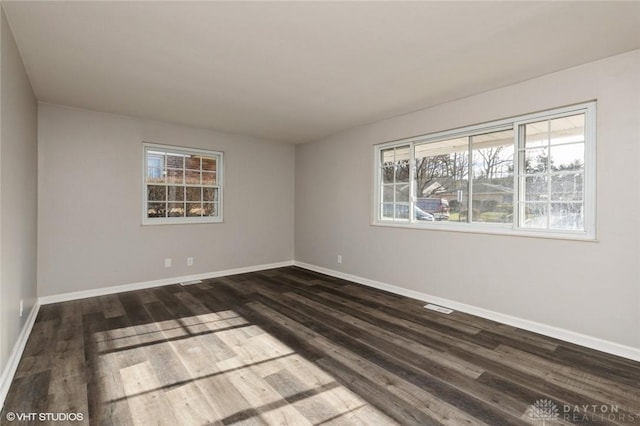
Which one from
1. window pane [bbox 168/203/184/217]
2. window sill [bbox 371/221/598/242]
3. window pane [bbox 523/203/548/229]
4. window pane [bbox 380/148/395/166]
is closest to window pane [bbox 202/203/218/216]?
window pane [bbox 168/203/184/217]

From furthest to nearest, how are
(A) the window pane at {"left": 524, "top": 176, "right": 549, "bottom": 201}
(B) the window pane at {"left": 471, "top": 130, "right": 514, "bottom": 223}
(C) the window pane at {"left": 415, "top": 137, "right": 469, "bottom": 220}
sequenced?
(C) the window pane at {"left": 415, "top": 137, "right": 469, "bottom": 220}, (B) the window pane at {"left": 471, "top": 130, "right": 514, "bottom": 223}, (A) the window pane at {"left": 524, "top": 176, "right": 549, "bottom": 201}

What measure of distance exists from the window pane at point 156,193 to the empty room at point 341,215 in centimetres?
4

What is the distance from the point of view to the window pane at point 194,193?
502 cm

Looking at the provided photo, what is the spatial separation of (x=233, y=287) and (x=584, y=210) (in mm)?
4209

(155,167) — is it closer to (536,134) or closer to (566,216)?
(536,134)

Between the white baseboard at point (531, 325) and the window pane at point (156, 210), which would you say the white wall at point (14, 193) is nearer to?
the window pane at point (156, 210)

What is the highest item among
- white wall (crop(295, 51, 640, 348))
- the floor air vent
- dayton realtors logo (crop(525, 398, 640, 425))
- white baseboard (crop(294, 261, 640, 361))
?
white wall (crop(295, 51, 640, 348))

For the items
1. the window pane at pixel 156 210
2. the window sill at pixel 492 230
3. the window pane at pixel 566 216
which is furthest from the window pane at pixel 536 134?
the window pane at pixel 156 210

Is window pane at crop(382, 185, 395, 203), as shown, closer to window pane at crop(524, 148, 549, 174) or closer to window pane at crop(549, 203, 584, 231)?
window pane at crop(524, 148, 549, 174)

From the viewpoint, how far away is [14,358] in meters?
2.32

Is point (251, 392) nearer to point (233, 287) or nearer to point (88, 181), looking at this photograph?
point (233, 287)

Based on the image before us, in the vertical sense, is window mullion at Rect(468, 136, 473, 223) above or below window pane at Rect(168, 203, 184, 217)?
above

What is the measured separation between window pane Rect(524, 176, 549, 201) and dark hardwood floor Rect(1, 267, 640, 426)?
1.33 metres

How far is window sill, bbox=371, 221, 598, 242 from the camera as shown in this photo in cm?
282
